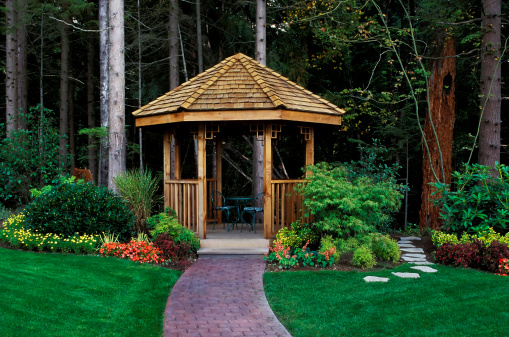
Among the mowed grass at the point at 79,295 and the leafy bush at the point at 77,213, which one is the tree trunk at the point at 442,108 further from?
the leafy bush at the point at 77,213

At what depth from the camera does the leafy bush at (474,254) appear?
6688 mm

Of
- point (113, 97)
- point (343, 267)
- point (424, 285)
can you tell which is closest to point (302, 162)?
point (113, 97)

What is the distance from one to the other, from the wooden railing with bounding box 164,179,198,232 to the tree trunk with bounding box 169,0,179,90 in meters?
6.29

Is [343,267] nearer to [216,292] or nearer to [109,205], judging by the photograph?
[216,292]

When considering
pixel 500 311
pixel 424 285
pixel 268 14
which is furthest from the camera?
pixel 268 14

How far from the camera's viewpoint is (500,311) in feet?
15.6

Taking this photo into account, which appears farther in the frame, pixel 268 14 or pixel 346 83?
pixel 346 83

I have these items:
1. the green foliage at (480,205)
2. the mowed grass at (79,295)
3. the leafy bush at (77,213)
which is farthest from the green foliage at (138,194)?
the green foliage at (480,205)

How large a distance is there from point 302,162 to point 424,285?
11066 millimetres

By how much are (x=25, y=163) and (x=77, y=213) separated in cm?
534

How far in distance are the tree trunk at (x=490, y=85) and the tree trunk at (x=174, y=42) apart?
30.6 feet

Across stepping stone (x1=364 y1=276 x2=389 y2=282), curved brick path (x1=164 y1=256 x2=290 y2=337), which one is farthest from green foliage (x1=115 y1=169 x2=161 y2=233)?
stepping stone (x1=364 y1=276 x2=389 y2=282)

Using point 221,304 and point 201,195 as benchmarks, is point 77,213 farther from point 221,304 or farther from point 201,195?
point 221,304

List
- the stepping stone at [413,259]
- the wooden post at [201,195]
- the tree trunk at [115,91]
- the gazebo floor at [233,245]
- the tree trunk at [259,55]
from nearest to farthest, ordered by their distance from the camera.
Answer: the stepping stone at [413,259], the gazebo floor at [233,245], the wooden post at [201,195], the tree trunk at [115,91], the tree trunk at [259,55]
